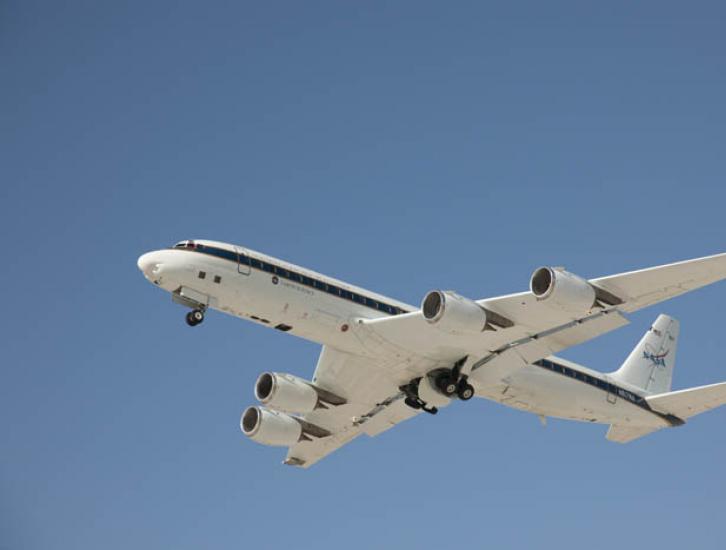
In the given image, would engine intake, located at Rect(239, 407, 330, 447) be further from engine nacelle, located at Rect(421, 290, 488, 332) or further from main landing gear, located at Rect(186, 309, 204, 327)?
engine nacelle, located at Rect(421, 290, 488, 332)

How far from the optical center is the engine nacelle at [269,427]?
44875 mm

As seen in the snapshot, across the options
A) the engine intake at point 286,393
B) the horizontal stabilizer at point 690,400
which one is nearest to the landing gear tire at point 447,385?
the engine intake at point 286,393

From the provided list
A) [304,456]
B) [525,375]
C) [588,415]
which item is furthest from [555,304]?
[304,456]

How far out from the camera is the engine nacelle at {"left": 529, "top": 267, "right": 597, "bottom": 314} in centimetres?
3553

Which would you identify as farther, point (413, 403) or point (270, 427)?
point (270, 427)

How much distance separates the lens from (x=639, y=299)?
36.7 meters

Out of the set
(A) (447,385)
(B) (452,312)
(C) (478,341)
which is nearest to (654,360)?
(A) (447,385)

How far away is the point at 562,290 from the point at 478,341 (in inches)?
184

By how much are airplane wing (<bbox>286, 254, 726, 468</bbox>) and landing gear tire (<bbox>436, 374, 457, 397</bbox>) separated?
55cm

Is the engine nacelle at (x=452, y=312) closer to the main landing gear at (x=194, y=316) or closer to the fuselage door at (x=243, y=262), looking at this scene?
the fuselage door at (x=243, y=262)

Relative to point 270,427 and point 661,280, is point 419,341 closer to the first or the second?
point 661,280

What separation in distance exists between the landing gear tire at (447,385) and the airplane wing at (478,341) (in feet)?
1.82

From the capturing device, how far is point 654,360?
49625mm

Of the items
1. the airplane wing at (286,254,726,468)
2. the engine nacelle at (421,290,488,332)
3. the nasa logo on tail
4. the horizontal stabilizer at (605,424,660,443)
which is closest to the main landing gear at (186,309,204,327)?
the airplane wing at (286,254,726,468)
